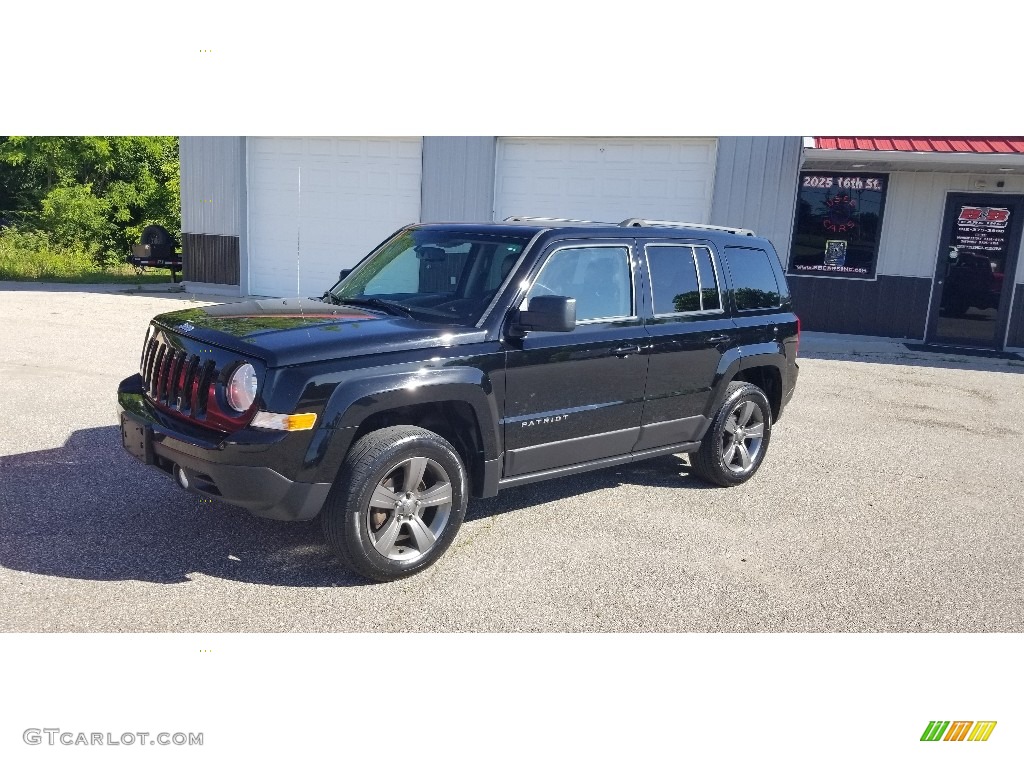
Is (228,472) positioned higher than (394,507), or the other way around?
(228,472)

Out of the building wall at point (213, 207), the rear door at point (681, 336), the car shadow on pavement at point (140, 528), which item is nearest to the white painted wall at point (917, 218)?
the rear door at point (681, 336)

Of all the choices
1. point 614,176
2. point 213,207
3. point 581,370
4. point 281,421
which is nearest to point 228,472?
point 281,421

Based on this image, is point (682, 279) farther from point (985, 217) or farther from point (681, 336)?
point (985, 217)

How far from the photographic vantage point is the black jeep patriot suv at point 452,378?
3.96 meters

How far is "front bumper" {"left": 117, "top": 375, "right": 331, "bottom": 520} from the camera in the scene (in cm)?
386

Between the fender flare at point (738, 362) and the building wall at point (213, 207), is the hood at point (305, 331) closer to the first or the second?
the fender flare at point (738, 362)

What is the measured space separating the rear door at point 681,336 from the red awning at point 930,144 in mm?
7766

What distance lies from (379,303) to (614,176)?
34.9 ft

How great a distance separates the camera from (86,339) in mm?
11359

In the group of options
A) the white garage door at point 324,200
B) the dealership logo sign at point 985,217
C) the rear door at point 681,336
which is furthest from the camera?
the white garage door at point 324,200

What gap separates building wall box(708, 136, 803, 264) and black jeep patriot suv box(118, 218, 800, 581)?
28.3ft

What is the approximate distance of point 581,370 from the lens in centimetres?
497

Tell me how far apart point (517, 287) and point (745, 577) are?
6.73ft

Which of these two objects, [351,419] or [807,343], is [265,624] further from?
[807,343]
